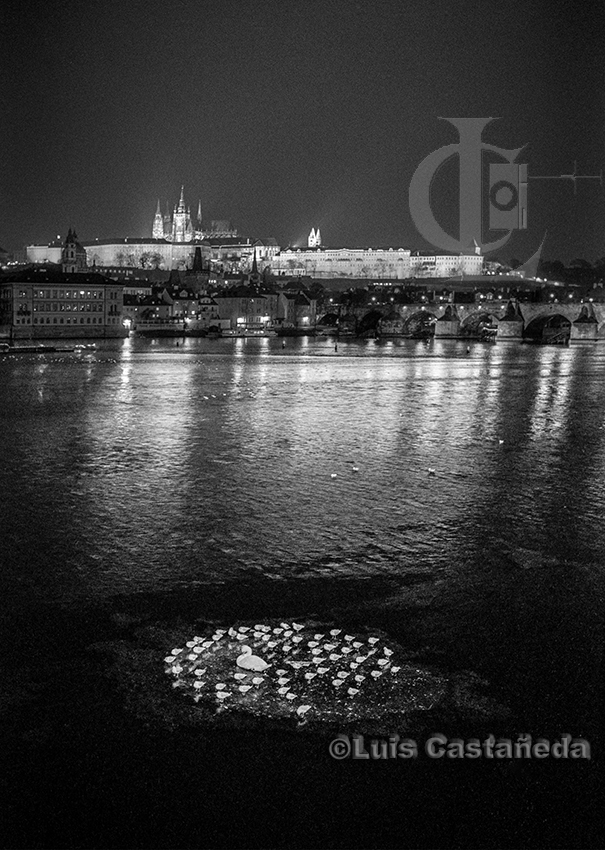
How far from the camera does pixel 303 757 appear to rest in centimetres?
431

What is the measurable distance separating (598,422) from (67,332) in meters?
47.3

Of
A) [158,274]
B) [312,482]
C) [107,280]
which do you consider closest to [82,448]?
[312,482]

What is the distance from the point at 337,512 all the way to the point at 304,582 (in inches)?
91.9

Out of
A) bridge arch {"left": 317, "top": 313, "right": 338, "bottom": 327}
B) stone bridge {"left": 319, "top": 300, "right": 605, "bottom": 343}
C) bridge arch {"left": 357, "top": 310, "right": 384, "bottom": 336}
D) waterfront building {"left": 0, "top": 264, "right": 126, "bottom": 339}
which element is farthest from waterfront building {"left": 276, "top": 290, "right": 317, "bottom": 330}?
waterfront building {"left": 0, "top": 264, "right": 126, "bottom": 339}

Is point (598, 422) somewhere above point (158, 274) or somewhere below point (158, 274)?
below

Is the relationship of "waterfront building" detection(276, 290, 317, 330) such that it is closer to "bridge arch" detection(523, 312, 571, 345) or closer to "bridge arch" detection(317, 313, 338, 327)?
"bridge arch" detection(317, 313, 338, 327)

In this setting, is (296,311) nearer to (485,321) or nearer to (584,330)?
(485,321)

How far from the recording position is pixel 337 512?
9078mm

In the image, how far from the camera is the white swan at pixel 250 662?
529 cm

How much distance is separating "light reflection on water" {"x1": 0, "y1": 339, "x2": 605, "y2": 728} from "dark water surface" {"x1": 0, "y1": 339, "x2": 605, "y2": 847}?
37mm

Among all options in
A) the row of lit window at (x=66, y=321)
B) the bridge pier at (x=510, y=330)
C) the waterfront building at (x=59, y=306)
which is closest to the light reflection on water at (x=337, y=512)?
the waterfront building at (x=59, y=306)

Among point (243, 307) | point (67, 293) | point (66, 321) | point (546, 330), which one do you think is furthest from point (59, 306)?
point (546, 330)

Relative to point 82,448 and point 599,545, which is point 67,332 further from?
point 599,545

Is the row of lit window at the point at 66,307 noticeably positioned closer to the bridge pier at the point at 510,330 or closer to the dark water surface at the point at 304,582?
the bridge pier at the point at 510,330
